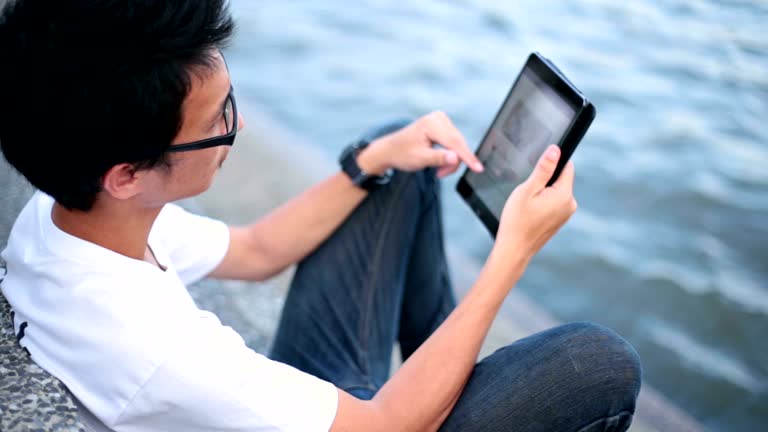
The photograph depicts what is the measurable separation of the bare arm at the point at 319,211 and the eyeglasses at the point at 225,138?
19.2 inches

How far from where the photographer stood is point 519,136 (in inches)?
62.6

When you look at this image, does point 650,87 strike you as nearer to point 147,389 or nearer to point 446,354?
point 446,354

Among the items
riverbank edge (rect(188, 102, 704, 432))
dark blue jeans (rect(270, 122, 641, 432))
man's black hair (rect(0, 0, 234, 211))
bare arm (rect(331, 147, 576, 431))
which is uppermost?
man's black hair (rect(0, 0, 234, 211))

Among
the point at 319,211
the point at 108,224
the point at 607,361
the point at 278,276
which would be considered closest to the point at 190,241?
the point at 319,211

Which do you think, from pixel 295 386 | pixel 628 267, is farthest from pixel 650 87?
A: pixel 295 386

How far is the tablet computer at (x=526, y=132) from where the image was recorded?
1409 millimetres

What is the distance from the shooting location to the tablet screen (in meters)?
1.47

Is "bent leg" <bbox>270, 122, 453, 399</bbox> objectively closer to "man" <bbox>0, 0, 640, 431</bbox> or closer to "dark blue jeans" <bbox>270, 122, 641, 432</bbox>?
"dark blue jeans" <bbox>270, 122, 641, 432</bbox>

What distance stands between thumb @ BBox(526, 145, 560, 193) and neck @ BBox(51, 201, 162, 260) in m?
0.61

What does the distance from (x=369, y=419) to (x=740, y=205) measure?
7.60 feet

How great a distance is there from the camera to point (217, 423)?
110cm

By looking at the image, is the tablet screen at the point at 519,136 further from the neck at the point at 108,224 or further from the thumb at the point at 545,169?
the neck at the point at 108,224

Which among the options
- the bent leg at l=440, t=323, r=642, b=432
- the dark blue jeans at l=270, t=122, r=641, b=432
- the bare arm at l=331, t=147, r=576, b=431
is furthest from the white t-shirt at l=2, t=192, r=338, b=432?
the dark blue jeans at l=270, t=122, r=641, b=432

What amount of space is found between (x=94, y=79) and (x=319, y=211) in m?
0.75
